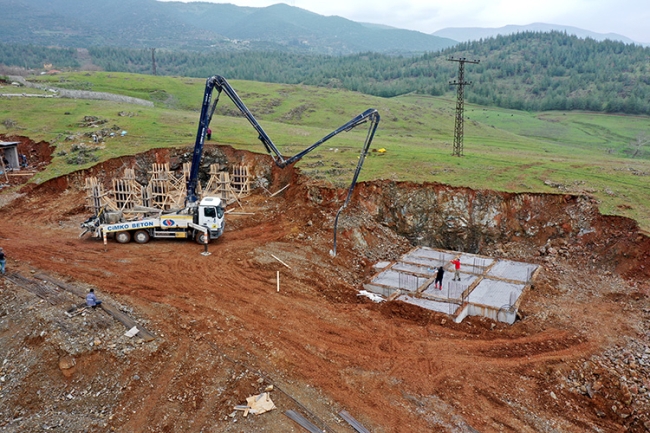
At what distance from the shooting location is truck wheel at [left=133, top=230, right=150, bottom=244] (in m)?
26.6

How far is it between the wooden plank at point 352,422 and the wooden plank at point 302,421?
966 millimetres

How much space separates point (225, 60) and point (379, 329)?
178919 millimetres

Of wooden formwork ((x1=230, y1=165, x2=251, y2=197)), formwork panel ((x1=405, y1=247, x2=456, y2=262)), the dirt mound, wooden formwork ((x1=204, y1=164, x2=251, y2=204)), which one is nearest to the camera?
the dirt mound

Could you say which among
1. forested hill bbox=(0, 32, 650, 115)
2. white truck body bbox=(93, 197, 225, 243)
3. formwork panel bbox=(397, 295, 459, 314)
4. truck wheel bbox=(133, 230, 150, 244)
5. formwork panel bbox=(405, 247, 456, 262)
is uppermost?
forested hill bbox=(0, 32, 650, 115)

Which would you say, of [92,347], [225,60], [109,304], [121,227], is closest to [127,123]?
[121,227]

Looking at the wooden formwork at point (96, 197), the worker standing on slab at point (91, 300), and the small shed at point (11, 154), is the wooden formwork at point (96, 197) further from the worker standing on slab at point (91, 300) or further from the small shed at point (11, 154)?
the worker standing on slab at point (91, 300)

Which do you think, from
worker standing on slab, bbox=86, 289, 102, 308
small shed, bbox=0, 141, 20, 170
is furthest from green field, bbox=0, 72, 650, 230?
worker standing on slab, bbox=86, 289, 102, 308

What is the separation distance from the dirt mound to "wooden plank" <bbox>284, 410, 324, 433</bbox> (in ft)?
0.73

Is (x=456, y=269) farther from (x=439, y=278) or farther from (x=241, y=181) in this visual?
(x=241, y=181)

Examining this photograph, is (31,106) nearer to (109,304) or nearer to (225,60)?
(109,304)

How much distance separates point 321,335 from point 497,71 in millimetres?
137807

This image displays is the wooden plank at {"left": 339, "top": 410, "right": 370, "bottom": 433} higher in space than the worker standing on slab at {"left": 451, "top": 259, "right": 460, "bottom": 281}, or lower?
lower

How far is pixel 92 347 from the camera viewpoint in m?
16.0

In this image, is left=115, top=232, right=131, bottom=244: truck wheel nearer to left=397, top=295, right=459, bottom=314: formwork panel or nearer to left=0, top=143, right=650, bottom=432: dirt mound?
left=0, top=143, right=650, bottom=432: dirt mound
